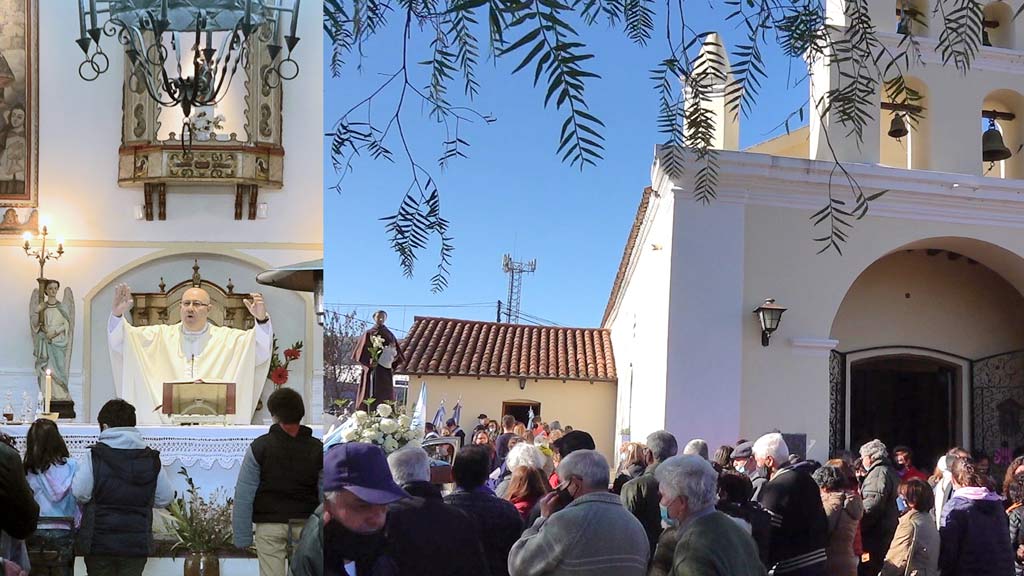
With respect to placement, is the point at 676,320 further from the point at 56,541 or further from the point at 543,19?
the point at 543,19

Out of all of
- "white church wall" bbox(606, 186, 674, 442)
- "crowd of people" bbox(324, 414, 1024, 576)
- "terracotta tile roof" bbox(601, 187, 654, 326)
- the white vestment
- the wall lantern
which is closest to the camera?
"crowd of people" bbox(324, 414, 1024, 576)

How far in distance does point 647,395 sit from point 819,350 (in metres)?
2.28

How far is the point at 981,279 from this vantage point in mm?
6180

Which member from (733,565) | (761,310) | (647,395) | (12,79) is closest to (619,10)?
(733,565)

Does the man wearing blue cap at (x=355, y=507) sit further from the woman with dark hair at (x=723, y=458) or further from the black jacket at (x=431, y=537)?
the woman with dark hair at (x=723, y=458)

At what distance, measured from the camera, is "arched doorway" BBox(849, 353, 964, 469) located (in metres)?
6.08

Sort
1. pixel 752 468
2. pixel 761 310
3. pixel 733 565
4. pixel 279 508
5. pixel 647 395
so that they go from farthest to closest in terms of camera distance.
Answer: pixel 761 310 → pixel 752 468 → pixel 647 395 → pixel 279 508 → pixel 733 565

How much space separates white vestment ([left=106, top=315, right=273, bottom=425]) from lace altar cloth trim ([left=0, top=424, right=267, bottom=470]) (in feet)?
1.04

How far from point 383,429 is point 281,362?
2.75m

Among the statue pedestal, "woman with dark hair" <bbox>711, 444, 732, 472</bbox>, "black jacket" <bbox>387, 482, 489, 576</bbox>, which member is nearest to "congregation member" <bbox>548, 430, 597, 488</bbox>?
"black jacket" <bbox>387, 482, 489, 576</bbox>

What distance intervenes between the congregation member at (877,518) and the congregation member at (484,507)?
2041 millimetres

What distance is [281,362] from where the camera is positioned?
422cm

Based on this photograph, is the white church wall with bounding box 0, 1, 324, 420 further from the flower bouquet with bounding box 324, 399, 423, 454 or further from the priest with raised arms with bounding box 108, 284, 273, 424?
the flower bouquet with bounding box 324, 399, 423, 454

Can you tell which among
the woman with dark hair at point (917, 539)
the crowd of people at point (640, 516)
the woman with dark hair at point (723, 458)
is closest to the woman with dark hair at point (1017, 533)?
the crowd of people at point (640, 516)
